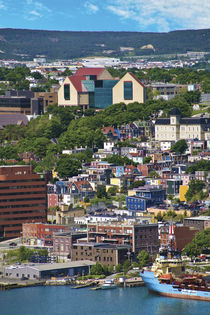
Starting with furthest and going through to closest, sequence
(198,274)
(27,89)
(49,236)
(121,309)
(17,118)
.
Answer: (27,89), (17,118), (49,236), (198,274), (121,309)

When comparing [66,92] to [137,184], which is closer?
[137,184]

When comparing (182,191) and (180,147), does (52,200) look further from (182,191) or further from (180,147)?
(180,147)

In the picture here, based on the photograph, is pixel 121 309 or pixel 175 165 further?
pixel 175 165

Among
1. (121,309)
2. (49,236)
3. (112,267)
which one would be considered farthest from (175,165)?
(121,309)

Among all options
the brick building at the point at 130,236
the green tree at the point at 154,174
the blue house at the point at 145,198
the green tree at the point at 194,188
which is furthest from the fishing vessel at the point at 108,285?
the green tree at the point at 154,174

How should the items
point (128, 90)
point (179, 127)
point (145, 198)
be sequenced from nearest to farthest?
point (145, 198)
point (179, 127)
point (128, 90)

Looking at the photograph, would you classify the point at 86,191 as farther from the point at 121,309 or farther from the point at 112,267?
the point at 121,309

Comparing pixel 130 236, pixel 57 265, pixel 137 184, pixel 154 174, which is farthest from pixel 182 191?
pixel 57 265
